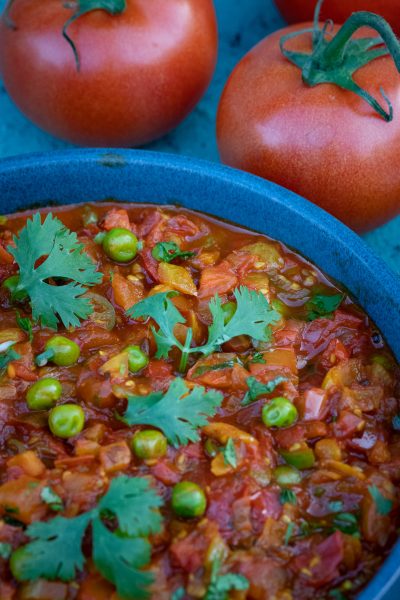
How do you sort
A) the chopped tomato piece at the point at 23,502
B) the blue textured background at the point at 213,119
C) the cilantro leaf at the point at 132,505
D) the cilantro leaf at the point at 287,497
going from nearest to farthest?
the cilantro leaf at the point at 132,505 < the chopped tomato piece at the point at 23,502 < the cilantro leaf at the point at 287,497 < the blue textured background at the point at 213,119

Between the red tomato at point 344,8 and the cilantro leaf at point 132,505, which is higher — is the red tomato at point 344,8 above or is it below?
above

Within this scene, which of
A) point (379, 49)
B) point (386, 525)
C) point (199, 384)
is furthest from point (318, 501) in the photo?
point (379, 49)

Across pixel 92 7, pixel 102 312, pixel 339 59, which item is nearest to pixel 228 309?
pixel 102 312

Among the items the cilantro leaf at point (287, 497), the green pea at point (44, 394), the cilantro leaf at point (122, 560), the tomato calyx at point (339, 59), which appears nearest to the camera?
the cilantro leaf at point (122, 560)

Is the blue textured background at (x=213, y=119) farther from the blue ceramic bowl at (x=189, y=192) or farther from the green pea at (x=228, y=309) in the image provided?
the green pea at (x=228, y=309)

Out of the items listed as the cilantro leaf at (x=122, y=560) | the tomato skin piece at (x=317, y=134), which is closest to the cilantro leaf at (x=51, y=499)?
the cilantro leaf at (x=122, y=560)

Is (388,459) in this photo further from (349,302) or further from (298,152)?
(298,152)

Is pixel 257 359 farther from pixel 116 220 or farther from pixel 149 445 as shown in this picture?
pixel 116 220
